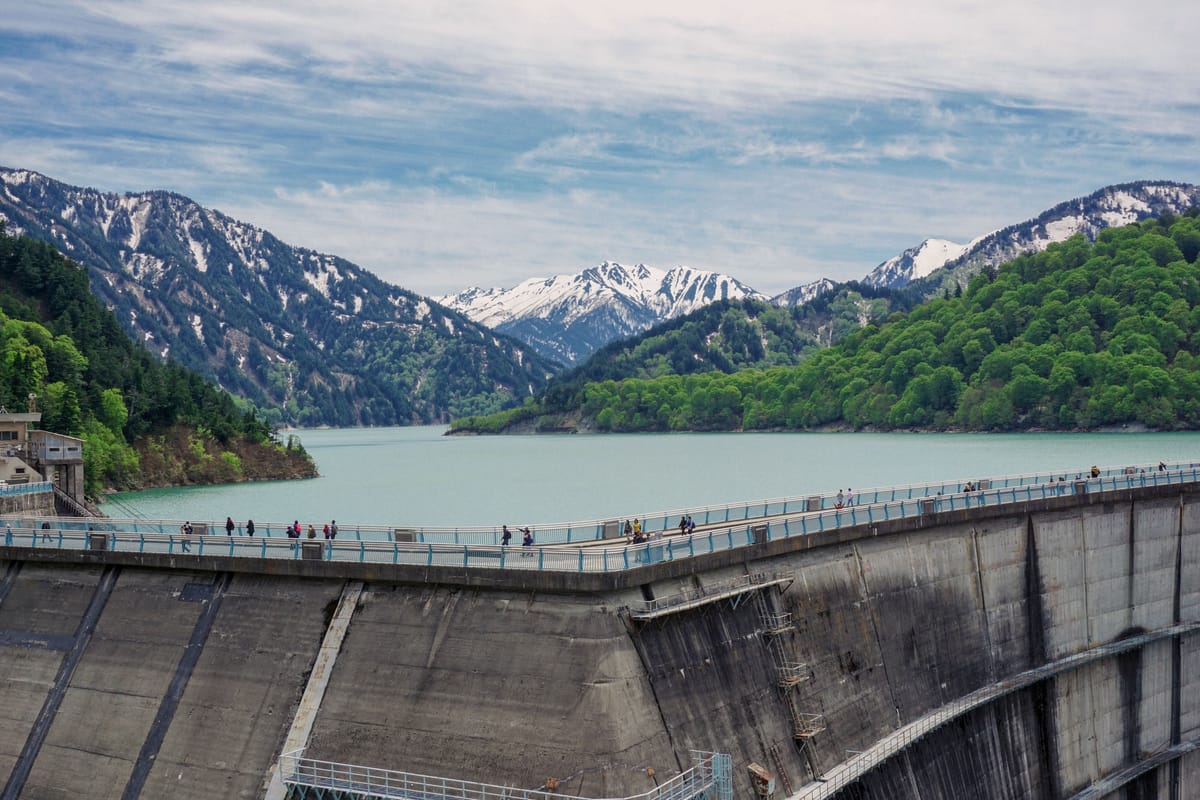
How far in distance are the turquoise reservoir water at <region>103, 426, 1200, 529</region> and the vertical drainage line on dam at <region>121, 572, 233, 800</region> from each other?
48364mm

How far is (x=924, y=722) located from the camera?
37562 mm

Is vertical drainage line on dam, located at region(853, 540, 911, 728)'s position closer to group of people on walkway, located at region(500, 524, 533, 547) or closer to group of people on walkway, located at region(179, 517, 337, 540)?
group of people on walkway, located at region(500, 524, 533, 547)

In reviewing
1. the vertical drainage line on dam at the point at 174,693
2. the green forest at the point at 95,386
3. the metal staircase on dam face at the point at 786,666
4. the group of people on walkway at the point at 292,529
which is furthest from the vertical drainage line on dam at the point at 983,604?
the green forest at the point at 95,386

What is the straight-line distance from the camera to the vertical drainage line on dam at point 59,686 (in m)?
34.2

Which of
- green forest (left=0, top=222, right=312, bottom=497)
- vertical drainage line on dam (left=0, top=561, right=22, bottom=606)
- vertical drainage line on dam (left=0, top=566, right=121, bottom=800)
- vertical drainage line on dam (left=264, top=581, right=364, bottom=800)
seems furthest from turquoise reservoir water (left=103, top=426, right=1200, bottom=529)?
vertical drainage line on dam (left=264, top=581, right=364, bottom=800)

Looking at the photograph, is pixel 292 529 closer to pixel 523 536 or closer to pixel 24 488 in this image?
pixel 523 536

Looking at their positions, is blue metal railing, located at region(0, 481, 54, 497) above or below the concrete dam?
above

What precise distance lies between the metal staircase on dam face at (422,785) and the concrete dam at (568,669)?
0.24 m

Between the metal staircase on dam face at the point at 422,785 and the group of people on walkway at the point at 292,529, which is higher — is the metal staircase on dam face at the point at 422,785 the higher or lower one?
the lower one

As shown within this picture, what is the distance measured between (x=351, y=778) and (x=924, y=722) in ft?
58.1

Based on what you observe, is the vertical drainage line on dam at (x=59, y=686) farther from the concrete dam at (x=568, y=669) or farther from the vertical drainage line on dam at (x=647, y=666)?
the vertical drainage line on dam at (x=647, y=666)

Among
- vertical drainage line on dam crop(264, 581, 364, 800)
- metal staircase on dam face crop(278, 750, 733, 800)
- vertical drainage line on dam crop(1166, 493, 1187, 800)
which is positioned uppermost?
vertical drainage line on dam crop(264, 581, 364, 800)

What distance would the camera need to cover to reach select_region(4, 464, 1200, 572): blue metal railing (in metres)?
30.7

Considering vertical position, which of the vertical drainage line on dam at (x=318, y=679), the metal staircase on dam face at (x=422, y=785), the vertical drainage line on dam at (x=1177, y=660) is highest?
the vertical drainage line on dam at (x=318, y=679)
